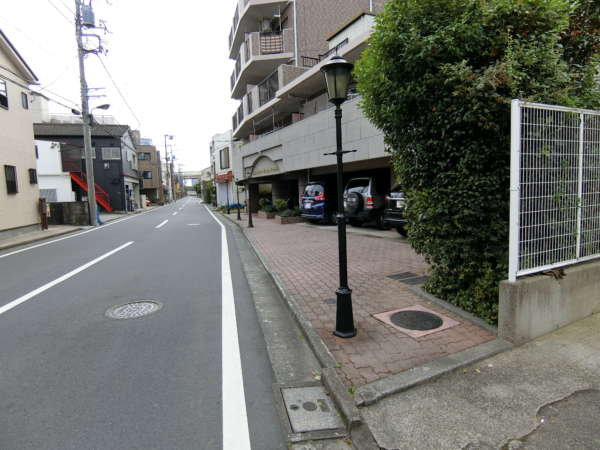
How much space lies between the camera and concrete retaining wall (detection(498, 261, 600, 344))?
3.39 metres

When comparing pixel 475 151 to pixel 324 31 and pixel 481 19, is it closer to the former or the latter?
pixel 481 19

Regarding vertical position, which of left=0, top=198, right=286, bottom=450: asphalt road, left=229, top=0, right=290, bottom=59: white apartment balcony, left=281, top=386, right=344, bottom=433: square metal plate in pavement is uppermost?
left=229, top=0, right=290, bottom=59: white apartment balcony

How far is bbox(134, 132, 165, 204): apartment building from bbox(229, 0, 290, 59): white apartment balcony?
34.9m

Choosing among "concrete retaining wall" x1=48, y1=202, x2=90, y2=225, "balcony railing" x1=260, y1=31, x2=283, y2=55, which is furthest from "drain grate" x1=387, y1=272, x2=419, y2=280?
"concrete retaining wall" x1=48, y1=202, x2=90, y2=225

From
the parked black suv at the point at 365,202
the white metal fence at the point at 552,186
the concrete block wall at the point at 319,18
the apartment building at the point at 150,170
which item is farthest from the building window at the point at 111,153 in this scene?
the white metal fence at the point at 552,186

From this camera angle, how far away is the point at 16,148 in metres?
14.6

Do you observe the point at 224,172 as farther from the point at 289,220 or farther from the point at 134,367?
the point at 134,367

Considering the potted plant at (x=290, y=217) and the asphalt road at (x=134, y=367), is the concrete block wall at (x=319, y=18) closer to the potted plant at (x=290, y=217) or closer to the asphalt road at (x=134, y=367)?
the potted plant at (x=290, y=217)

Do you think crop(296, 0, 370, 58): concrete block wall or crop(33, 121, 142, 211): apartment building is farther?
crop(33, 121, 142, 211): apartment building

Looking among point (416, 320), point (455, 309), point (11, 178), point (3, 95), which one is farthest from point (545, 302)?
point (3, 95)

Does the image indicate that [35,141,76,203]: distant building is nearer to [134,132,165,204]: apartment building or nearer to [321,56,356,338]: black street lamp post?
[134,132,165,204]: apartment building

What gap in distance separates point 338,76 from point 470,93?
1.30m

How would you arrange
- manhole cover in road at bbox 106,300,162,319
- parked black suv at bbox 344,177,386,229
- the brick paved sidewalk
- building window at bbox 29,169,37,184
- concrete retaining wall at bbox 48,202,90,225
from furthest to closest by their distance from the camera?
1. concrete retaining wall at bbox 48,202,90,225
2. building window at bbox 29,169,37,184
3. parked black suv at bbox 344,177,386,229
4. manhole cover in road at bbox 106,300,162,319
5. the brick paved sidewalk

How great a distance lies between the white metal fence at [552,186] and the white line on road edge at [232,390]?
2760 millimetres
